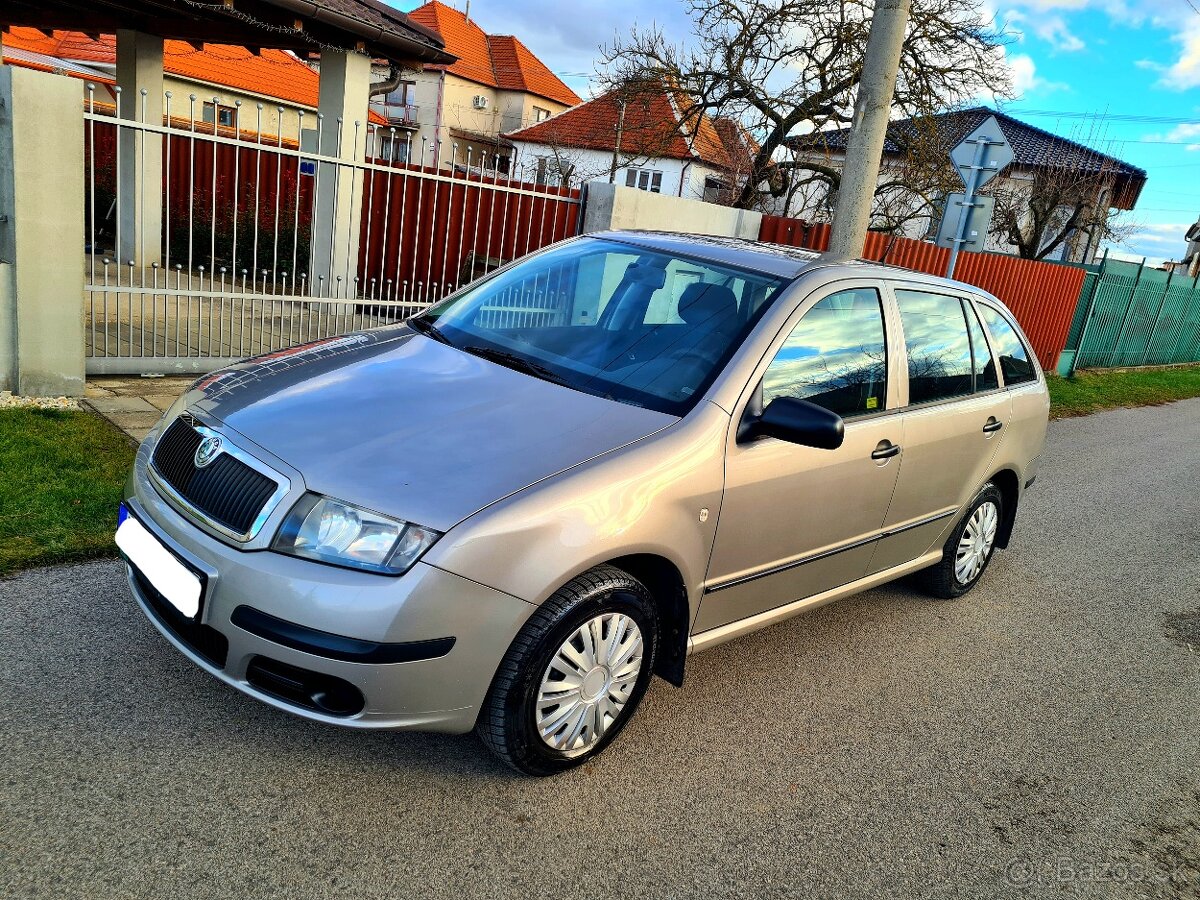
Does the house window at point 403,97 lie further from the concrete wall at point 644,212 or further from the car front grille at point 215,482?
the car front grille at point 215,482

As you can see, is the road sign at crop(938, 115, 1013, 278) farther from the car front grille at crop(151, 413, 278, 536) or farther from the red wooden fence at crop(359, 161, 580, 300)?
the car front grille at crop(151, 413, 278, 536)

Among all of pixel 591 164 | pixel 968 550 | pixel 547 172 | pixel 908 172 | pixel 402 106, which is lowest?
pixel 968 550

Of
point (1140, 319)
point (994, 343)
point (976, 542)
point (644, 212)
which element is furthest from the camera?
point (1140, 319)

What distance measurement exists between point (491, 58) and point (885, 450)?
58.7m

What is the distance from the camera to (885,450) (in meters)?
3.78

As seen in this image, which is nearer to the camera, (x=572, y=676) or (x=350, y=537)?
(x=350, y=537)

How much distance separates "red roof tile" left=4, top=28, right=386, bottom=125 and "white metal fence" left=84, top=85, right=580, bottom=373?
12155mm

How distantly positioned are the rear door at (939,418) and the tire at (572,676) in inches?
62.2

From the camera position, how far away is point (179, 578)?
2664 millimetres

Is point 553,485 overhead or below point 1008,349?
below

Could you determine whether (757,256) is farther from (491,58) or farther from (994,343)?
(491,58)

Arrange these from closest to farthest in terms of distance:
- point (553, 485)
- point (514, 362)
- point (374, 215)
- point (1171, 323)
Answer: point (553, 485) → point (514, 362) → point (374, 215) → point (1171, 323)

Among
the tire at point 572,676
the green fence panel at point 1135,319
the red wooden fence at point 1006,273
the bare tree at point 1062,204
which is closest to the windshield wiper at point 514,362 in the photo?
the tire at point 572,676

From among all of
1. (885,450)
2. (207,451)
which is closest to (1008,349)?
(885,450)
